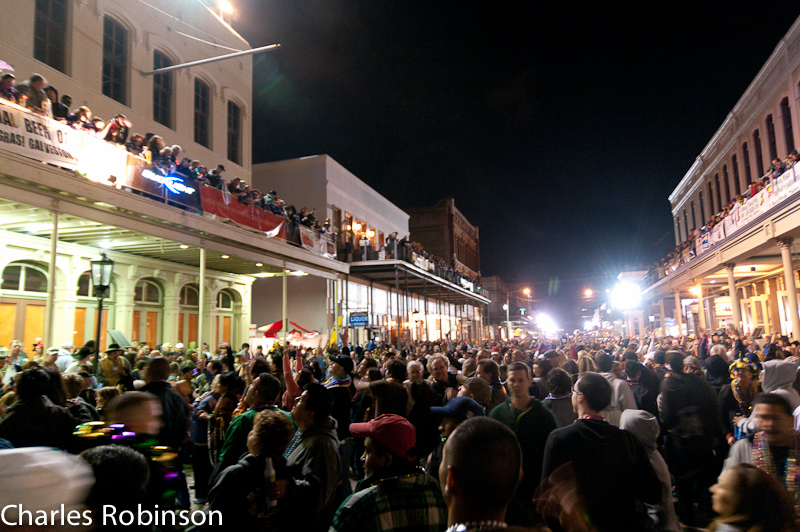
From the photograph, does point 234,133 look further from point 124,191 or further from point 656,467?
point 656,467

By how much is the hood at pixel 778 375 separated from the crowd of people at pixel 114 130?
12159 mm

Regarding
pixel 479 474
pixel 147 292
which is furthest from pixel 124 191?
pixel 479 474

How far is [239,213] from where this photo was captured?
1513 centimetres

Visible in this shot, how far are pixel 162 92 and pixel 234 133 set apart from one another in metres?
4.41

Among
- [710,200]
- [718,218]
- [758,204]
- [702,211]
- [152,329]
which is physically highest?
[710,200]

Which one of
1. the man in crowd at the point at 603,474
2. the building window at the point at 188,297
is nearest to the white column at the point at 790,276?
the man in crowd at the point at 603,474

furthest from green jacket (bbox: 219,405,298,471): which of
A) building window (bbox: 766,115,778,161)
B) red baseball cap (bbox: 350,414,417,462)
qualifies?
building window (bbox: 766,115,778,161)

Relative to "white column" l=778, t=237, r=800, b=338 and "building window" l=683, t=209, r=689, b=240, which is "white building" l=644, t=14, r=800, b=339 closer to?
"white column" l=778, t=237, r=800, b=338

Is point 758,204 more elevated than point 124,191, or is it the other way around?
point 758,204

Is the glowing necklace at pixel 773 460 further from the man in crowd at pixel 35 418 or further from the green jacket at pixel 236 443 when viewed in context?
the man in crowd at pixel 35 418

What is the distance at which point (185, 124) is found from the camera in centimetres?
1869

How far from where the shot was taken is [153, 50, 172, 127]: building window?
693 inches

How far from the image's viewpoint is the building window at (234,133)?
2200 cm

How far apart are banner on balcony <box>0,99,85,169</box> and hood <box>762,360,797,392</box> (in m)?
11.8
